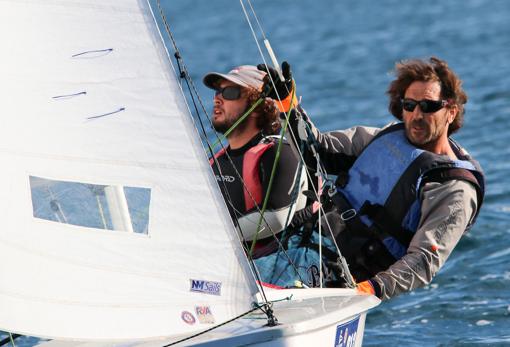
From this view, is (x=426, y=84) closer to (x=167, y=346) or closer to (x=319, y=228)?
(x=319, y=228)

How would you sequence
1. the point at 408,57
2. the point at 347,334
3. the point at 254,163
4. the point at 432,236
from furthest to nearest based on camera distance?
the point at 408,57 → the point at 254,163 → the point at 432,236 → the point at 347,334

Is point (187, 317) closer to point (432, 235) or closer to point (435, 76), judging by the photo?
point (432, 235)

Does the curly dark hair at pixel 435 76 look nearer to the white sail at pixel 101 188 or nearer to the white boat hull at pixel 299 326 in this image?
the white boat hull at pixel 299 326

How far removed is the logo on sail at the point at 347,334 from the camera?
3684 mm

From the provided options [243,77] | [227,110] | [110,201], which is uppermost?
[243,77]

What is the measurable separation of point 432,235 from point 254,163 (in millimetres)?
868

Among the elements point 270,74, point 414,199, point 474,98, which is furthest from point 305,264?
point 474,98

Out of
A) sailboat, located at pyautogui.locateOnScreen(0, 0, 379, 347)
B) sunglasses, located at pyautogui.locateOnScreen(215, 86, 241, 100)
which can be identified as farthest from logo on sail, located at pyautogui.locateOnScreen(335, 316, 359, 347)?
sunglasses, located at pyautogui.locateOnScreen(215, 86, 241, 100)

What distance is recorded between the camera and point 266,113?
4750mm

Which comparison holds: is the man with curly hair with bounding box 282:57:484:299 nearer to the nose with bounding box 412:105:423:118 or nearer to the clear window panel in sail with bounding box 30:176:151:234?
the nose with bounding box 412:105:423:118

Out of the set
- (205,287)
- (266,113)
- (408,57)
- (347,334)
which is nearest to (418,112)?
(266,113)

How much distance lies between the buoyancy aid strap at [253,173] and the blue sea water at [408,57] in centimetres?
83

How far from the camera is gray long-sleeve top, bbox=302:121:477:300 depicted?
4.09m

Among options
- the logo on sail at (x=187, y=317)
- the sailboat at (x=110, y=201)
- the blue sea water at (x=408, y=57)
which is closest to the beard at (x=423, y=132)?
the blue sea water at (x=408, y=57)
